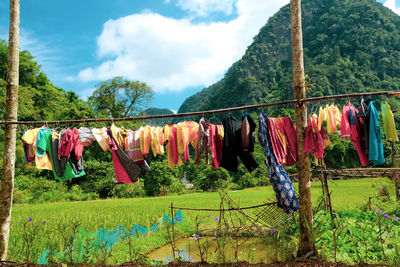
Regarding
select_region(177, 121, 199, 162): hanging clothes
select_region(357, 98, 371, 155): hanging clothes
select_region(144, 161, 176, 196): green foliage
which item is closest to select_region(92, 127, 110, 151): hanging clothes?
select_region(177, 121, 199, 162): hanging clothes

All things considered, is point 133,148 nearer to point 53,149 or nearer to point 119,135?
point 119,135

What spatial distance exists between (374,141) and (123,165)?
3034 mm

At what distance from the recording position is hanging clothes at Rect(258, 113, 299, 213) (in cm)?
326

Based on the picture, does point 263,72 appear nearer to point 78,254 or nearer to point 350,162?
point 350,162

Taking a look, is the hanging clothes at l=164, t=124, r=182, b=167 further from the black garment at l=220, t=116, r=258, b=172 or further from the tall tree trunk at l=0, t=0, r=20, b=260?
the tall tree trunk at l=0, t=0, r=20, b=260

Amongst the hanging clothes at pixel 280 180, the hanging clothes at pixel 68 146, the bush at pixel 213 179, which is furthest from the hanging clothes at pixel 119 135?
the bush at pixel 213 179

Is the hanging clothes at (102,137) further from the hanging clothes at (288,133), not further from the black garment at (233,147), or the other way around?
the hanging clothes at (288,133)

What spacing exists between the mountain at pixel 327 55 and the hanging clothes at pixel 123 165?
117 feet

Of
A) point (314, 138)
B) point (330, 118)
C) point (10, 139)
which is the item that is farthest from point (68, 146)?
point (330, 118)

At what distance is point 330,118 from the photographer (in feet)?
11.0

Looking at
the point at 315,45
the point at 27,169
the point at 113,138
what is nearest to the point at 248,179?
the point at 27,169

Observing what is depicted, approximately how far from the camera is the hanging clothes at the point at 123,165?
3720mm

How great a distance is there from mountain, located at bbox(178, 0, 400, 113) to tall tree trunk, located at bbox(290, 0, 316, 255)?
3490 centimetres

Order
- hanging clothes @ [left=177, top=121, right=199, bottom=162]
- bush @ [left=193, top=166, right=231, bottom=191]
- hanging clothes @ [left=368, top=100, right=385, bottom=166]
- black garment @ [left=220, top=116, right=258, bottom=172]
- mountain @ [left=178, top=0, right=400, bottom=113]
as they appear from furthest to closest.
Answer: mountain @ [left=178, top=0, right=400, bottom=113]
bush @ [left=193, top=166, right=231, bottom=191]
hanging clothes @ [left=177, top=121, right=199, bottom=162]
black garment @ [left=220, top=116, right=258, bottom=172]
hanging clothes @ [left=368, top=100, right=385, bottom=166]
